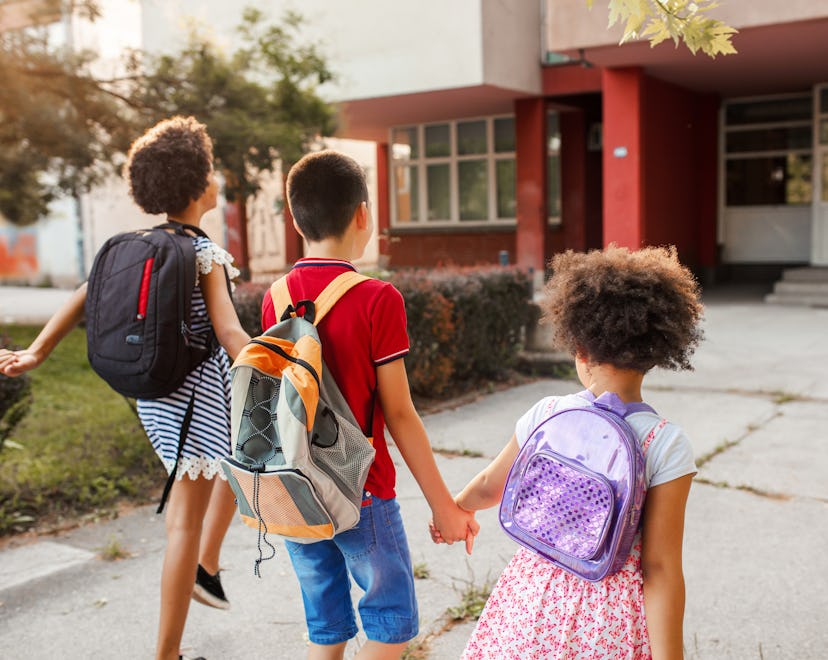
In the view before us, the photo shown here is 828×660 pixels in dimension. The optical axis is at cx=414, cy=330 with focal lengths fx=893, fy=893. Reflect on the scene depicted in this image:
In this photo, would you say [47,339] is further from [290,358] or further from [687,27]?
[687,27]

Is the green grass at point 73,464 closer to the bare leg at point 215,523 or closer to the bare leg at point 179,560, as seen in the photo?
the bare leg at point 215,523

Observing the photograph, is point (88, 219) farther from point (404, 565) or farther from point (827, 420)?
point (404, 565)

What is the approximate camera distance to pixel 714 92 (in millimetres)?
16438

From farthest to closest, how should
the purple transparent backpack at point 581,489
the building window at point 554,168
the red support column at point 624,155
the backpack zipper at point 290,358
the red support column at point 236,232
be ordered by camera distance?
the red support column at point 236,232 < the building window at point 554,168 < the red support column at point 624,155 < the backpack zipper at point 290,358 < the purple transparent backpack at point 581,489

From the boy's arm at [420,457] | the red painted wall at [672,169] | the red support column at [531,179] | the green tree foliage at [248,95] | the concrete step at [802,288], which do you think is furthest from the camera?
the red support column at [531,179]

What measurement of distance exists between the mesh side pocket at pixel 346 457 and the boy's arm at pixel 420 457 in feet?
0.51

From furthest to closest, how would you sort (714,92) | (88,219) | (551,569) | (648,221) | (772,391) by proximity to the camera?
(88,219)
(714,92)
(648,221)
(772,391)
(551,569)

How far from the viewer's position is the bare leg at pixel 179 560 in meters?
2.89

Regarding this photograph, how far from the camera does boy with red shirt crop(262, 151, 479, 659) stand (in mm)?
2238

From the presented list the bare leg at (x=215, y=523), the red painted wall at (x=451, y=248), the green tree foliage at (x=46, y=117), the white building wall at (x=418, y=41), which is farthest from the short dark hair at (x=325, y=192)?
the red painted wall at (x=451, y=248)

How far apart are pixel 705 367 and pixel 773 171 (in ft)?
30.6

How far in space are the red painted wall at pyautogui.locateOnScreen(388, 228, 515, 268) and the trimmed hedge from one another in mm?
9410

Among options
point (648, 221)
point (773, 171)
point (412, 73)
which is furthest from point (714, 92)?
point (412, 73)

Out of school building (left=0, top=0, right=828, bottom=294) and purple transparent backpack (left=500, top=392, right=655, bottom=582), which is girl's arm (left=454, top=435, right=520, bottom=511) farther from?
school building (left=0, top=0, right=828, bottom=294)
